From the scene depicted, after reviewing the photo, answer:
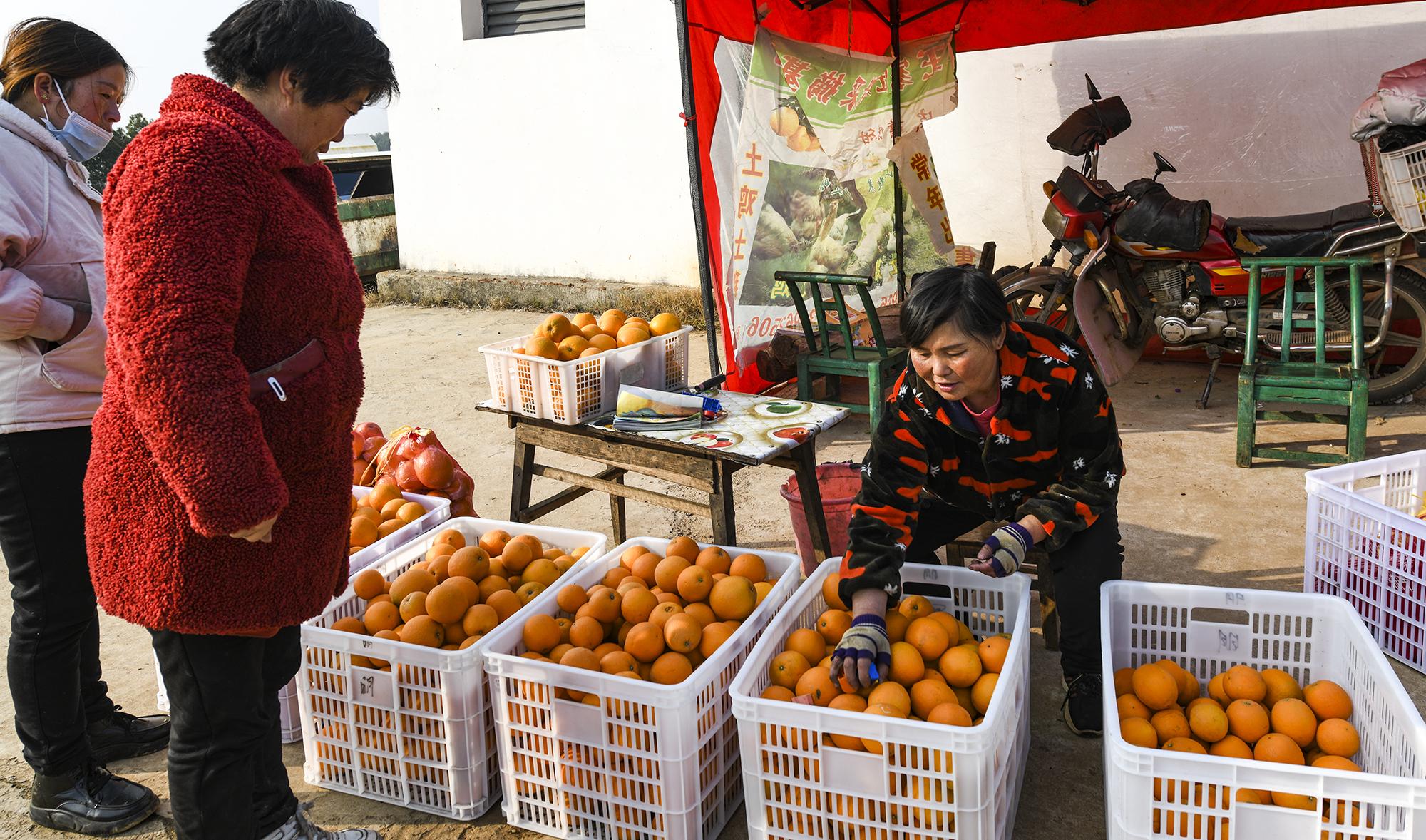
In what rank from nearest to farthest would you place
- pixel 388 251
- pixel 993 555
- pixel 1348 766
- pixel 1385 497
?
pixel 1348 766 < pixel 993 555 < pixel 1385 497 < pixel 388 251

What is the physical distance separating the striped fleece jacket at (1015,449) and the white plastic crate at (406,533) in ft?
4.79

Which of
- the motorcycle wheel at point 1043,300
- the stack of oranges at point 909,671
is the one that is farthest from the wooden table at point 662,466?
the motorcycle wheel at point 1043,300

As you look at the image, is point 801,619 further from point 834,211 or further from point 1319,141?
point 1319,141

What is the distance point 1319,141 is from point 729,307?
12.1ft

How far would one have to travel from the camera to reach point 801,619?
9.00ft

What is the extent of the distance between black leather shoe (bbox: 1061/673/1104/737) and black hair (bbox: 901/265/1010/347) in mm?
965

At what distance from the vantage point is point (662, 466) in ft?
11.7

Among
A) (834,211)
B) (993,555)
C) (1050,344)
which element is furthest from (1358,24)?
(993,555)

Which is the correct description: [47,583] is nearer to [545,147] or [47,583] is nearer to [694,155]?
[694,155]

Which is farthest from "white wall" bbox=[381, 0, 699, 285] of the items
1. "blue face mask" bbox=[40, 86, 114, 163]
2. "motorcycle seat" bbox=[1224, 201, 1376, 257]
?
"blue face mask" bbox=[40, 86, 114, 163]

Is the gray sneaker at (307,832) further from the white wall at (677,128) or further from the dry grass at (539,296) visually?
the dry grass at (539,296)

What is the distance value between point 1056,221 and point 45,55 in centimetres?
507

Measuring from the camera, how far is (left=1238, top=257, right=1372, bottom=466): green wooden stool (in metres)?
4.82

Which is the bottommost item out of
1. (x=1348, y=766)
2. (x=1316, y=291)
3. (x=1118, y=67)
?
(x=1348, y=766)
